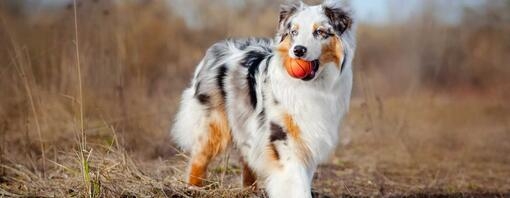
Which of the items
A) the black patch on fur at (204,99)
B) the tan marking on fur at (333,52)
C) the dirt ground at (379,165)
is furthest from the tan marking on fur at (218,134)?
the tan marking on fur at (333,52)

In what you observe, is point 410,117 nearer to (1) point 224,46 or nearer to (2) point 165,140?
(2) point 165,140

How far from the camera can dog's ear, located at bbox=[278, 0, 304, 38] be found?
5.64m

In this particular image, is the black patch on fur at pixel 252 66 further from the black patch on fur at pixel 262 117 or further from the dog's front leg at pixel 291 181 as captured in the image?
the dog's front leg at pixel 291 181

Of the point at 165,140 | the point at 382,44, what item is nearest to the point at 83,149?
the point at 165,140

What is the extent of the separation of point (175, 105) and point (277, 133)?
5.30 m

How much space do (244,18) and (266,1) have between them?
474 millimetres

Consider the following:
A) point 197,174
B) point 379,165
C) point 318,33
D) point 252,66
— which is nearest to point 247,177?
point 197,174

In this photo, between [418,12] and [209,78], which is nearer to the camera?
[209,78]

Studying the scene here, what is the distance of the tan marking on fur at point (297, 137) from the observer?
219 inches

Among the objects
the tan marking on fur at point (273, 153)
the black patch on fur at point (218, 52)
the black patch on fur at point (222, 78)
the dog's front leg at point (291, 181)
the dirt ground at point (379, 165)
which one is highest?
the black patch on fur at point (218, 52)

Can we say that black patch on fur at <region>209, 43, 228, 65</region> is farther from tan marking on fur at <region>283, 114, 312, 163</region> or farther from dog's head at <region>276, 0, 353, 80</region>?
tan marking on fur at <region>283, 114, 312, 163</region>

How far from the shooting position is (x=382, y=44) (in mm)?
16906

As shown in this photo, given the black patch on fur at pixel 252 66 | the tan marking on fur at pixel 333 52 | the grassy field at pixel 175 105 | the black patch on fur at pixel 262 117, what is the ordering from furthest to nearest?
the grassy field at pixel 175 105 < the black patch on fur at pixel 252 66 < the black patch on fur at pixel 262 117 < the tan marking on fur at pixel 333 52

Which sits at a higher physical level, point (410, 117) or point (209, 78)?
point (209, 78)
